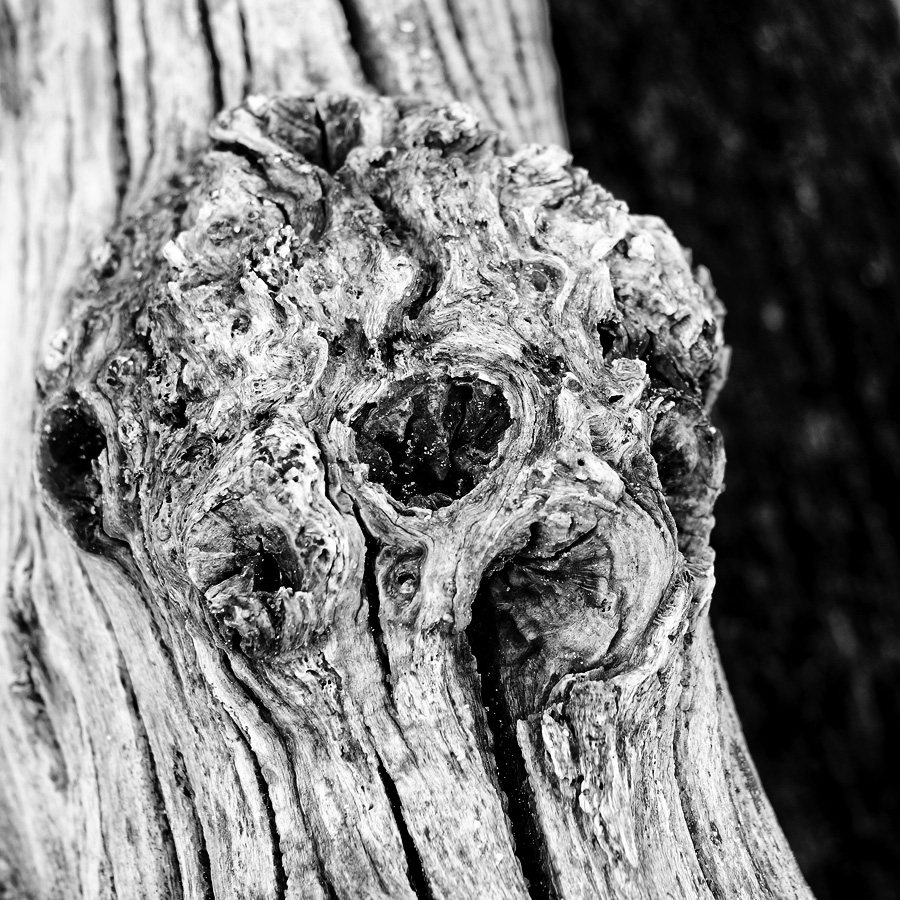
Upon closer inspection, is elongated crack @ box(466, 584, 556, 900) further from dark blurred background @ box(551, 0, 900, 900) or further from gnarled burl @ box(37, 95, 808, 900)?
dark blurred background @ box(551, 0, 900, 900)

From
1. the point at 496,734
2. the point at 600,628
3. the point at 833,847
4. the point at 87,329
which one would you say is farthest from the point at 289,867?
the point at 833,847

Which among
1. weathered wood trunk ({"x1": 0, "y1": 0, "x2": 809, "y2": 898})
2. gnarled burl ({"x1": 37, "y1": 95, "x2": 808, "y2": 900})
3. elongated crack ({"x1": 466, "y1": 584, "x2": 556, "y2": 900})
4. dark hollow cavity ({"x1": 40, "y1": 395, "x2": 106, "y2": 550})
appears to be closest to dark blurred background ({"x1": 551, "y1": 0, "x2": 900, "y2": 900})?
weathered wood trunk ({"x1": 0, "y1": 0, "x2": 809, "y2": 898})

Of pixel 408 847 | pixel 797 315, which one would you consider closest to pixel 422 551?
pixel 408 847

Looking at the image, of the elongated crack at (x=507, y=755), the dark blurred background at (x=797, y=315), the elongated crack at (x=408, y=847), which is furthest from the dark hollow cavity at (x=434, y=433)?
the dark blurred background at (x=797, y=315)

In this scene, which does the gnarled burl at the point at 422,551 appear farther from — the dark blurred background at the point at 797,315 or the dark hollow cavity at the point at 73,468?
the dark blurred background at the point at 797,315

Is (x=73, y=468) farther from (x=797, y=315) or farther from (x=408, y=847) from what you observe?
(x=797, y=315)
